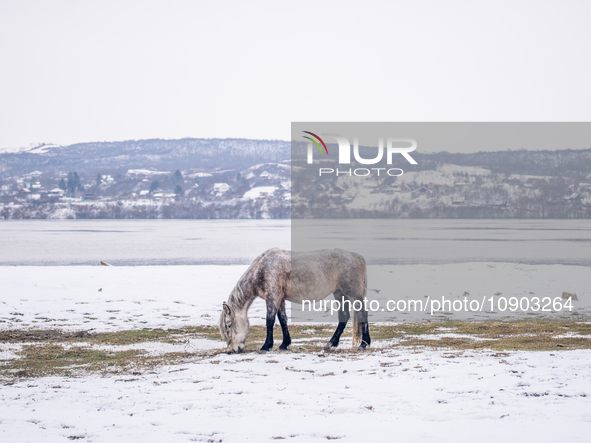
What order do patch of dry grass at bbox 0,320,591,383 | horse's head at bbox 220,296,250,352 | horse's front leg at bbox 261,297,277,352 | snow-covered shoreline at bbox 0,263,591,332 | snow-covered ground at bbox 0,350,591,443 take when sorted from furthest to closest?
snow-covered shoreline at bbox 0,263,591,332 → horse's head at bbox 220,296,250,352 → horse's front leg at bbox 261,297,277,352 → patch of dry grass at bbox 0,320,591,383 → snow-covered ground at bbox 0,350,591,443

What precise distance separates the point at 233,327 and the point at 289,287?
1.26 m

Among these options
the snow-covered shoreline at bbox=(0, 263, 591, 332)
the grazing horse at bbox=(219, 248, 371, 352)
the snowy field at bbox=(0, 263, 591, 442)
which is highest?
the grazing horse at bbox=(219, 248, 371, 352)

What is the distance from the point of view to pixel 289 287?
30.5 ft

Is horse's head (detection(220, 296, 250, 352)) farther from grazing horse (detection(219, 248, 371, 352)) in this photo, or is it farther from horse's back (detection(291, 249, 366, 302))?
horse's back (detection(291, 249, 366, 302))

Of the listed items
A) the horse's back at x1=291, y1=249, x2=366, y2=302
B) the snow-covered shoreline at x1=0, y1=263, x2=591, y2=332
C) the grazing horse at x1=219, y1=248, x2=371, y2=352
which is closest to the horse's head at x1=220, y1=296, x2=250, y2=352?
the grazing horse at x1=219, y1=248, x2=371, y2=352

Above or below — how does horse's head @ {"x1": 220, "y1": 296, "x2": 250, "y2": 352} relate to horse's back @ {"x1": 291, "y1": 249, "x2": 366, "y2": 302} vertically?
below

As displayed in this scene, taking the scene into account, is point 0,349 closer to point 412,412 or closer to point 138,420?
point 138,420

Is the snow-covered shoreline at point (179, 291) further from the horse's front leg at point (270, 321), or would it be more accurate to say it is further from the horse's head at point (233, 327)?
the horse's front leg at point (270, 321)

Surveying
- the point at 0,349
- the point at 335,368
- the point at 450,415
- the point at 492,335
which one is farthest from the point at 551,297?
the point at 0,349

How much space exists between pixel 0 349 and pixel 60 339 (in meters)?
1.44

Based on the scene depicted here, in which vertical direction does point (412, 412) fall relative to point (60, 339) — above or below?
above

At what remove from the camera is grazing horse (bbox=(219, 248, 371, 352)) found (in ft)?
30.2

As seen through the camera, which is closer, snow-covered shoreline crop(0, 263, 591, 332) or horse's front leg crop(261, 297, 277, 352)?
horse's front leg crop(261, 297, 277, 352)

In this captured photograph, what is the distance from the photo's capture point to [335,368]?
769cm
